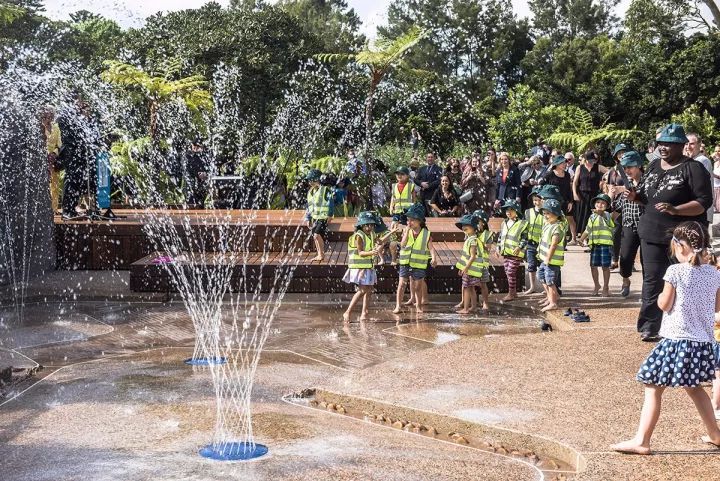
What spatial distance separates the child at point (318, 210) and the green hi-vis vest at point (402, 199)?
1.04 metres

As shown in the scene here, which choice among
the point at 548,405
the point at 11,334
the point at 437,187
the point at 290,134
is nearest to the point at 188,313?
the point at 11,334

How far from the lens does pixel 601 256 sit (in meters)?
11.2

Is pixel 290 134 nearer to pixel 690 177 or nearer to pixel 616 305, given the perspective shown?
pixel 616 305

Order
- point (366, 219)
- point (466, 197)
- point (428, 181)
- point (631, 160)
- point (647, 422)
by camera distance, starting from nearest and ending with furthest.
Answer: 1. point (647, 422)
2. point (631, 160)
3. point (366, 219)
4. point (466, 197)
5. point (428, 181)

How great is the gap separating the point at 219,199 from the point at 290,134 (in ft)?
31.7

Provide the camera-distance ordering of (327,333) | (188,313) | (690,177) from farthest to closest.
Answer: (188,313)
(327,333)
(690,177)

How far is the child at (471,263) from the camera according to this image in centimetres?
1034

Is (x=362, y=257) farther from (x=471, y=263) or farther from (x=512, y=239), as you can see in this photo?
(x=512, y=239)

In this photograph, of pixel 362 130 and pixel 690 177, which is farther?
pixel 362 130

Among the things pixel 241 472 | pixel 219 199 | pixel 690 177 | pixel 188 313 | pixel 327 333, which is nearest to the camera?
pixel 241 472

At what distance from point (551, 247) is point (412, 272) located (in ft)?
4.85

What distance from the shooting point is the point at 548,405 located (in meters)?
6.05

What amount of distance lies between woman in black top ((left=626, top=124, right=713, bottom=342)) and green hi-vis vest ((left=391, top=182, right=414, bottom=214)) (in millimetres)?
5753

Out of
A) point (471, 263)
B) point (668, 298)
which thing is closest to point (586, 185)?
point (471, 263)
